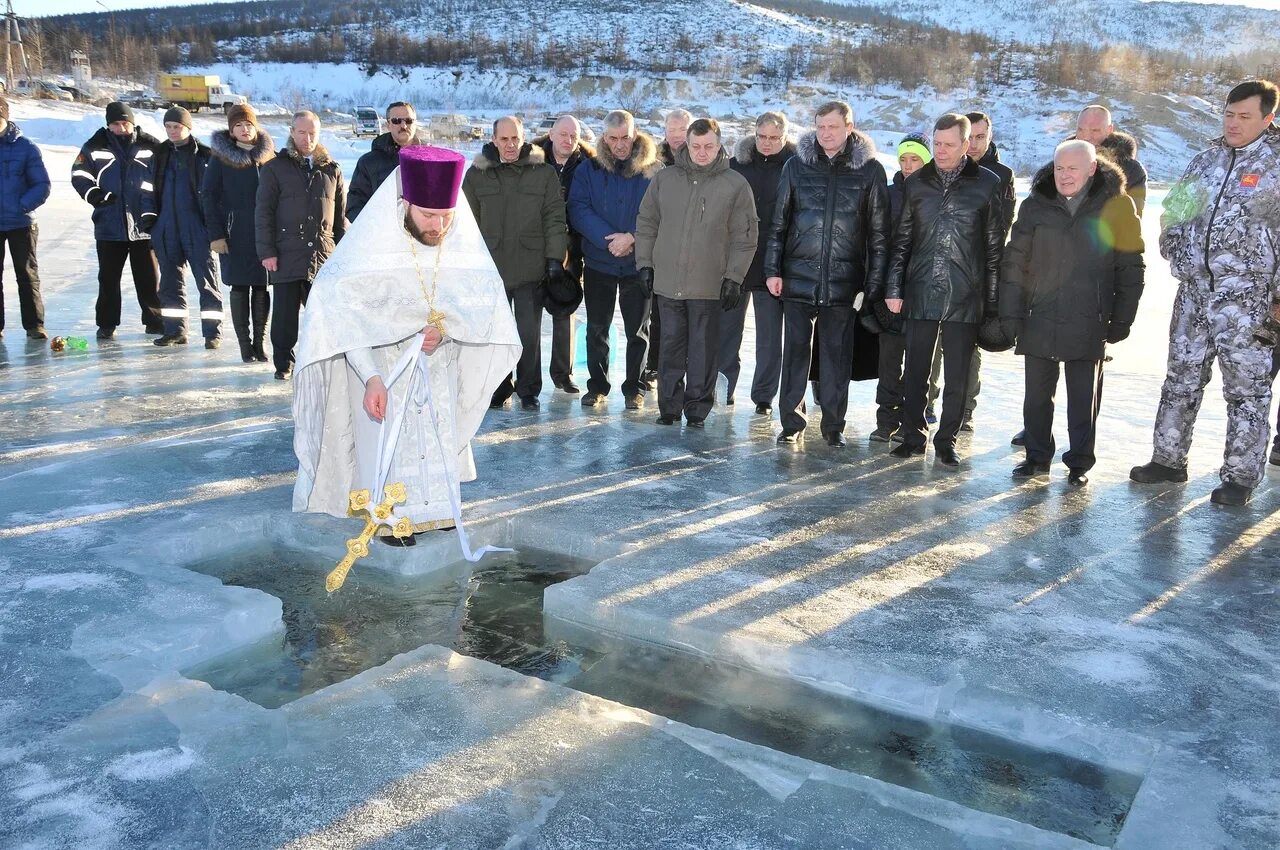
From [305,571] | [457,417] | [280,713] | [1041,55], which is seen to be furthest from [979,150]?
[1041,55]

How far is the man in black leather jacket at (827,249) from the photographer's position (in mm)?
6172

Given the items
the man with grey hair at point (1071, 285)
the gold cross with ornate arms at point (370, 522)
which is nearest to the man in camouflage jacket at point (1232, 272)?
the man with grey hair at point (1071, 285)

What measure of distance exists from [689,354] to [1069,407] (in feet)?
7.48

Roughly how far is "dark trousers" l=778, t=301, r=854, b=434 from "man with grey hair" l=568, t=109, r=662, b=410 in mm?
1142

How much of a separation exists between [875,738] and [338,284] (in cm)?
267

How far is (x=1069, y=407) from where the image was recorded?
5887mm

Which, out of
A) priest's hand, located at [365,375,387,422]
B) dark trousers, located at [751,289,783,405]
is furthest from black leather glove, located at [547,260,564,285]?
priest's hand, located at [365,375,387,422]

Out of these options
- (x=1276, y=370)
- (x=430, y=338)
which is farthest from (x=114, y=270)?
(x=1276, y=370)

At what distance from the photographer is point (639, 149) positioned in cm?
707

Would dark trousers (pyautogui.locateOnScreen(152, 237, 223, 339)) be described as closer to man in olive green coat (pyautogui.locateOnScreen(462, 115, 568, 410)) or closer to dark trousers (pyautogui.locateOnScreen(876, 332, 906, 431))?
man in olive green coat (pyautogui.locateOnScreen(462, 115, 568, 410))

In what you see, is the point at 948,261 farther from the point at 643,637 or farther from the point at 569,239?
the point at 643,637

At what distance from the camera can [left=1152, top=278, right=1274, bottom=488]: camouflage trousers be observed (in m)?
5.44

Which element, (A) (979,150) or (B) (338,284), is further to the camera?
(A) (979,150)

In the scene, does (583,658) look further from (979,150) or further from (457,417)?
(979,150)
